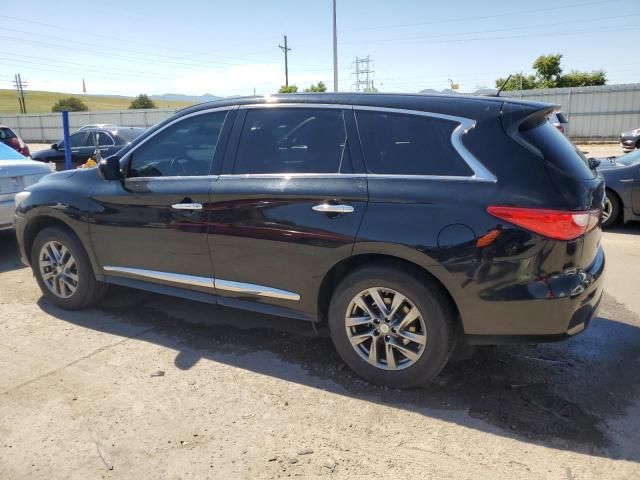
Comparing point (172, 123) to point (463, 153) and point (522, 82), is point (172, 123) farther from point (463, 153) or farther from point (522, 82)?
point (522, 82)

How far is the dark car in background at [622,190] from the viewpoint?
301 inches

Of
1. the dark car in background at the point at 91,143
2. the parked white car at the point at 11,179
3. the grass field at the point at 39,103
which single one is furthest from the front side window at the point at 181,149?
the grass field at the point at 39,103

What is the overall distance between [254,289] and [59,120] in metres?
45.4

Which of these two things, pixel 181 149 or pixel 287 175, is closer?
pixel 287 175

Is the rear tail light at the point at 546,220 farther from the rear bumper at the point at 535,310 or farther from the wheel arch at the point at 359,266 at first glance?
the wheel arch at the point at 359,266

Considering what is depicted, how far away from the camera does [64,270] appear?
475 cm

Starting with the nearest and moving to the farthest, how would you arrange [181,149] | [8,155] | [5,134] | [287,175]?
[287,175], [181,149], [8,155], [5,134]

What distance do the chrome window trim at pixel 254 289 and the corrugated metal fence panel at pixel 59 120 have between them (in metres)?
37.1

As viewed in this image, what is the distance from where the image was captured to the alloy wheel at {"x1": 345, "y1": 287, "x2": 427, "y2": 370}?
128 inches

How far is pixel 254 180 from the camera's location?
12.1ft

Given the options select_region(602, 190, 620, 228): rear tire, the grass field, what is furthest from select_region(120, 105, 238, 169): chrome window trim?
the grass field

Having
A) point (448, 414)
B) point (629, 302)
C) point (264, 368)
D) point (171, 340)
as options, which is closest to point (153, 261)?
point (171, 340)

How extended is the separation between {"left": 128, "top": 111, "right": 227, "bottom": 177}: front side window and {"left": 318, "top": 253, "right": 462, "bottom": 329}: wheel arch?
1.26m

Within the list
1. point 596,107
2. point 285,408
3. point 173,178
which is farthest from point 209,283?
point 596,107
